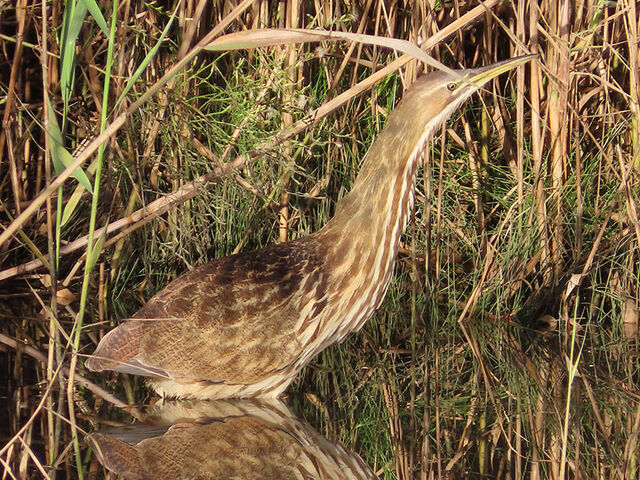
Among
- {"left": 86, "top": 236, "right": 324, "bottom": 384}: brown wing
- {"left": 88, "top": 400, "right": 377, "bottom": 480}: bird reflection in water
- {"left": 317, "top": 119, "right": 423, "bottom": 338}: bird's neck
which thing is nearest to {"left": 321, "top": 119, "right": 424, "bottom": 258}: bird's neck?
{"left": 317, "top": 119, "right": 423, "bottom": 338}: bird's neck

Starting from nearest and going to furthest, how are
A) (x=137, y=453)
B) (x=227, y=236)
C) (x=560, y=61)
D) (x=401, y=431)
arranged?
(x=137, y=453) < (x=401, y=431) < (x=560, y=61) < (x=227, y=236)

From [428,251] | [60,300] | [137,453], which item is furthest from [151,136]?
[137,453]

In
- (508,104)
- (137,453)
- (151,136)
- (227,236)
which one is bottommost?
(137,453)

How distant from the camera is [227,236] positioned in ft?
13.6

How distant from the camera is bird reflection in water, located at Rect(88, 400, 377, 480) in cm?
247

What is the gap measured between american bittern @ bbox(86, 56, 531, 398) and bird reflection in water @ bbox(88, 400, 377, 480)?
17 centimetres

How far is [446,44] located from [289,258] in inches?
51.1

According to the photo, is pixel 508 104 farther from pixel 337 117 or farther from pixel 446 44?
pixel 337 117

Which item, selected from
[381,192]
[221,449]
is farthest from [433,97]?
[221,449]

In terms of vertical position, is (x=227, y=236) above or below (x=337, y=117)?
below

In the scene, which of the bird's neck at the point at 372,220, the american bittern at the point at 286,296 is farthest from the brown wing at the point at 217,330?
the bird's neck at the point at 372,220

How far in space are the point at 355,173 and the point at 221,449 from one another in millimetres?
1713

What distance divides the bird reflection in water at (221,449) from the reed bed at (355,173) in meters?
0.37

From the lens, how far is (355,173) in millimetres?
4102
